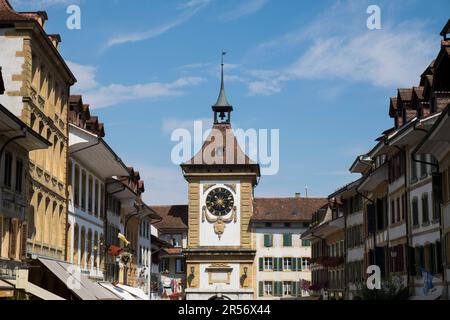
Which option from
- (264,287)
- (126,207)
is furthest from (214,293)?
(126,207)

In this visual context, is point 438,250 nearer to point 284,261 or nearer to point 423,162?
point 423,162

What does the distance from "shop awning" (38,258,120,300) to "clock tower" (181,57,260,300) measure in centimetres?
6395

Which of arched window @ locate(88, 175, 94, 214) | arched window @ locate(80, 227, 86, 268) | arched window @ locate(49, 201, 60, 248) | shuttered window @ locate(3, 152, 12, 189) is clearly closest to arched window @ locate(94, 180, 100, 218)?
arched window @ locate(88, 175, 94, 214)

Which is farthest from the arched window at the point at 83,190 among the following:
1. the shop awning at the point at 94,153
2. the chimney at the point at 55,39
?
the chimney at the point at 55,39

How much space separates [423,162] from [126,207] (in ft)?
97.9

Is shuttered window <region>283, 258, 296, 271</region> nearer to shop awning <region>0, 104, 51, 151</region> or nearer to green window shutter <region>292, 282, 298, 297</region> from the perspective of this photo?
green window shutter <region>292, 282, 298, 297</region>

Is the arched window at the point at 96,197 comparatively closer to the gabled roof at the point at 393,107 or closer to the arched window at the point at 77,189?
the arched window at the point at 77,189

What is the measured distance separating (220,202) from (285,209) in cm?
959

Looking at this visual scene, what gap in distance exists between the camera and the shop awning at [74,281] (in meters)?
32.2

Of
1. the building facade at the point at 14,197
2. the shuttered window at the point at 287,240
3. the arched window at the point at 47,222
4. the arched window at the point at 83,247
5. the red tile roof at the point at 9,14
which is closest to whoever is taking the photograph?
the building facade at the point at 14,197

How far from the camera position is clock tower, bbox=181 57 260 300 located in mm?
102125

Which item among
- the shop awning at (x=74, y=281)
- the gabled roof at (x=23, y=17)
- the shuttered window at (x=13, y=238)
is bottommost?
the shop awning at (x=74, y=281)

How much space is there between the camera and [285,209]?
10900cm

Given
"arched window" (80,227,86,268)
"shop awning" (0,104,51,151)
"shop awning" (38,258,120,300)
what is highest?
"shop awning" (0,104,51,151)
